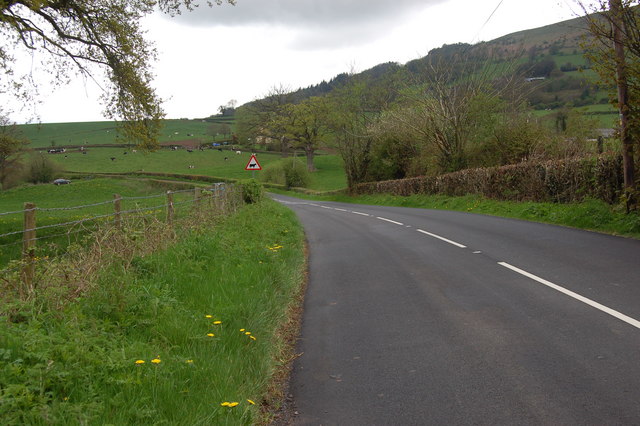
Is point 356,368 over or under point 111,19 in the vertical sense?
under

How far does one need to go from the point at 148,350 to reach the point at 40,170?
72.0m

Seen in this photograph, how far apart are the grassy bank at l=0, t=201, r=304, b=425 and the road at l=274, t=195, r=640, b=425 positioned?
61 cm

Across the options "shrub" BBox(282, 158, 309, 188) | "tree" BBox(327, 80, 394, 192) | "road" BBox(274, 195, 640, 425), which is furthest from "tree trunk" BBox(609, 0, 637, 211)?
"shrub" BBox(282, 158, 309, 188)

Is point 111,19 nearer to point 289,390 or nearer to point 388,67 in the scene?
point 289,390

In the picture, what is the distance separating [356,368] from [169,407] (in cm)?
197

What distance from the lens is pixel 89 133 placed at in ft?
441

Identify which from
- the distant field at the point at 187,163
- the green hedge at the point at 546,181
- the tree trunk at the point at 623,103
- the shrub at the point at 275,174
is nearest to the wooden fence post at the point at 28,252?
the tree trunk at the point at 623,103

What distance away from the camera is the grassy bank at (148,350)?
3.39 metres

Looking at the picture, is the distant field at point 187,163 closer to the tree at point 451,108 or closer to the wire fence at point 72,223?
the tree at point 451,108

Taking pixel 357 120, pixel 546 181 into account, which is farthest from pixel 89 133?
pixel 546 181

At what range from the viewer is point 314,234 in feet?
58.8

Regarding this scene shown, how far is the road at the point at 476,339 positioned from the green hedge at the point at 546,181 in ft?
16.9

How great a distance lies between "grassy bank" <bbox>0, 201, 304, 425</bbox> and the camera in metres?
3.39

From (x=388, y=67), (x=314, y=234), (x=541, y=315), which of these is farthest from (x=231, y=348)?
(x=388, y=67)
